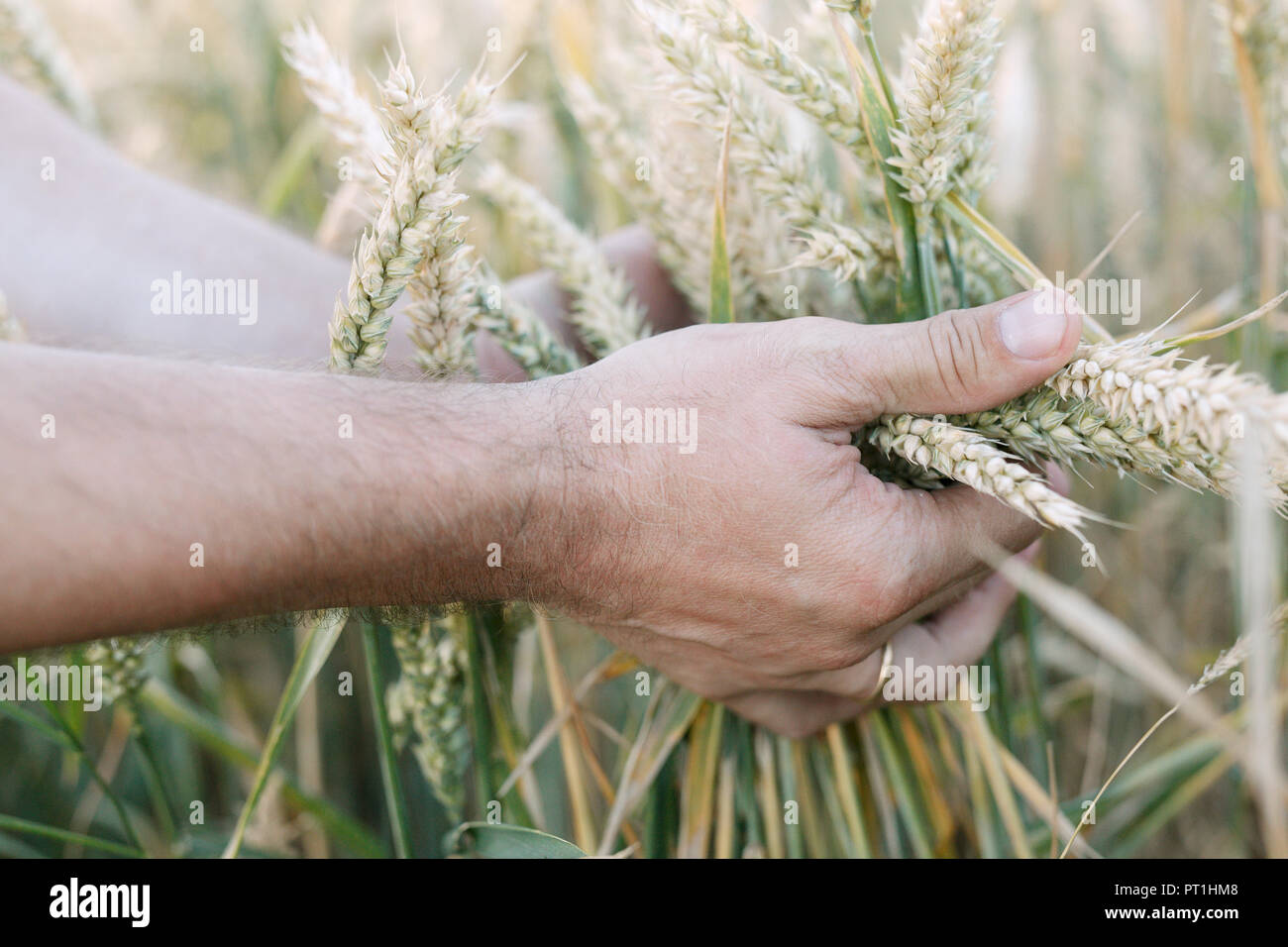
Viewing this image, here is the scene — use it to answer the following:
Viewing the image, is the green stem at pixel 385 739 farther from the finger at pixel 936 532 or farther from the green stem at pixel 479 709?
the finger at pixel 936 532

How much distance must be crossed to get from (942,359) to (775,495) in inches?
5.7

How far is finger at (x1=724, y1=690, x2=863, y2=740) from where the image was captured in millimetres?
726

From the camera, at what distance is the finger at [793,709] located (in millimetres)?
726

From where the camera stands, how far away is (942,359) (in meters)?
0.55

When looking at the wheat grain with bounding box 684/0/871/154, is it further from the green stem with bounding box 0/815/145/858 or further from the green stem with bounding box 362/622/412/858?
the green stem with bounding box 0/815/145/858

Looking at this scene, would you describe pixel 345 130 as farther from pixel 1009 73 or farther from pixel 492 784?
pixel 1009 73

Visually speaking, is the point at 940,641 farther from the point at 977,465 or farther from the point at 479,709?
the point at 479,709

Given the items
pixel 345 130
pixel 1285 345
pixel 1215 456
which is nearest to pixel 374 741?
pixel 345 130

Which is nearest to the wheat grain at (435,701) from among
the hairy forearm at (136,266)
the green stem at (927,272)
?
the hairy forearm at (136,266)

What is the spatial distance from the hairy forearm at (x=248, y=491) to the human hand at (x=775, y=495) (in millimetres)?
41

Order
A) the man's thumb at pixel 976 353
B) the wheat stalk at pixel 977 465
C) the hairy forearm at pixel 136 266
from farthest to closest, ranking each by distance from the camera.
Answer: the hairy forearm at pixel 136 266
the man's thumb at pixel 976 353
the wheat stalk at pixel 977 465

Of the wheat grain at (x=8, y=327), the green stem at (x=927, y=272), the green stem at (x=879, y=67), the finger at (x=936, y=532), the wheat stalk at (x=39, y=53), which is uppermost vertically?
the wheat stalk at (x=39, y=53)

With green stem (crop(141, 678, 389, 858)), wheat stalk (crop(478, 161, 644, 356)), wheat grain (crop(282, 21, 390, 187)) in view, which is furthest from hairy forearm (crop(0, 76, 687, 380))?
green stem (crop(141, 678, 389, 858))

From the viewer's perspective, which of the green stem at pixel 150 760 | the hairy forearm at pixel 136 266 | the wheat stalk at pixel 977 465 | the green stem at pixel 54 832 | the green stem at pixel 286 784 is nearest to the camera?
the wheat stalk at pixel 977 465
